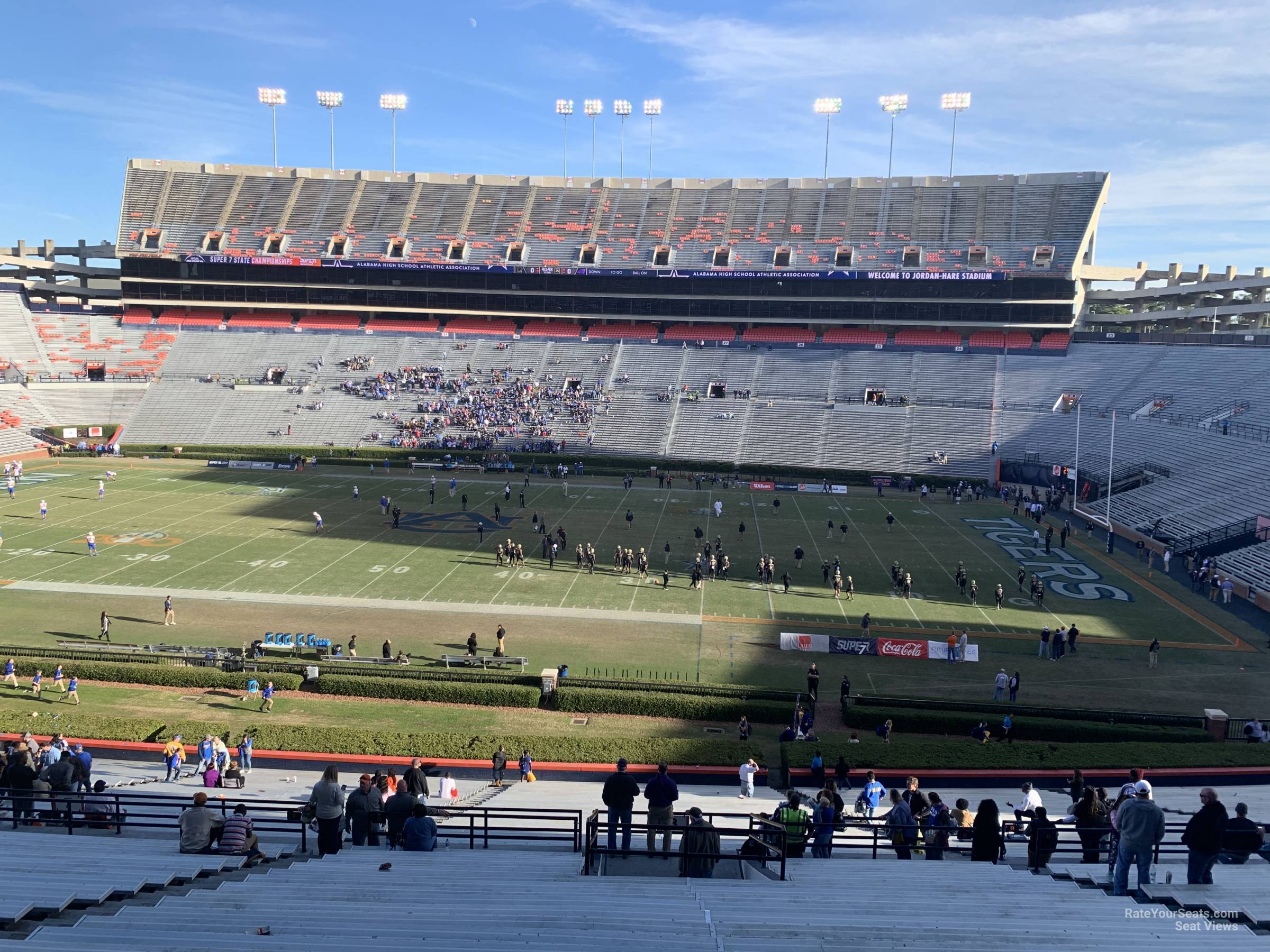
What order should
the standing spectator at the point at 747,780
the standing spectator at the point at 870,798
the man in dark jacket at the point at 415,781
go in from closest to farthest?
the man in dark jacket at the point at 415,781, the standing spectator at the point at 870,798, the standing spectator at the point at 747,780

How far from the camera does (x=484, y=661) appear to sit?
24.8 meters

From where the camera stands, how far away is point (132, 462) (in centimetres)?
5919

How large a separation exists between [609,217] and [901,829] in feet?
251

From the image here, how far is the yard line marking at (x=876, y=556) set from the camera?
3057 centimetres

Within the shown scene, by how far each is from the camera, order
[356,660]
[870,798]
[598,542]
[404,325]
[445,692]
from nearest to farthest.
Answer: [870,798]
[445,692]
[356,660]
[598,542]
[404,325]

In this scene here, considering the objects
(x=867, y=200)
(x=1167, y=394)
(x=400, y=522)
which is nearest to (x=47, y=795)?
(x=400, y=522)

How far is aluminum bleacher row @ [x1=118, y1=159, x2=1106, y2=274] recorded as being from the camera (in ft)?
250

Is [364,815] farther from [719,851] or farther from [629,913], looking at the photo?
[719,851]

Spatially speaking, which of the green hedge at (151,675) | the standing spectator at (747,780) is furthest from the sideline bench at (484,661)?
the standing spectator at (747,780)

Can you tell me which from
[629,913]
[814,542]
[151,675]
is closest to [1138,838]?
[629,913]

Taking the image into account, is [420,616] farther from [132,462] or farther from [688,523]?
[132,462]

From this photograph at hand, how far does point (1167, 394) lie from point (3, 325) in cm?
8413

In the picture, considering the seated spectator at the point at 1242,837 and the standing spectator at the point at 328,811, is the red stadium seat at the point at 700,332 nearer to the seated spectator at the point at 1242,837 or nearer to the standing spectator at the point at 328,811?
the seated spectator at the point at 1242,837

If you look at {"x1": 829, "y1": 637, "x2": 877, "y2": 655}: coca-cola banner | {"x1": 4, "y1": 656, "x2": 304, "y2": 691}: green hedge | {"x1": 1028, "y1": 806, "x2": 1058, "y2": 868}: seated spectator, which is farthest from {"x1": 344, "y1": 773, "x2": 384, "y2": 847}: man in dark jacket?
{"x1": 829, "y1": 637, "x2": 877, "y2": 655}: coca-cola banner
